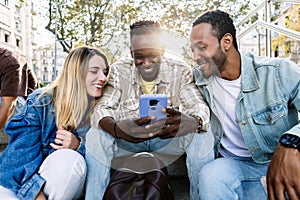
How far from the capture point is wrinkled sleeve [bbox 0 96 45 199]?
4.70ft

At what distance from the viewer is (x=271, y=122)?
1412mm

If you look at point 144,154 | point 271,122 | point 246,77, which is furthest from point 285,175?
point 144,154

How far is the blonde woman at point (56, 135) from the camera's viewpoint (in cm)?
142

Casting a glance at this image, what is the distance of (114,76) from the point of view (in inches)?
62.2

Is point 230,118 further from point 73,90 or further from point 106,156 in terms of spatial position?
point 73,90

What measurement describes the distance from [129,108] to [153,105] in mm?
224

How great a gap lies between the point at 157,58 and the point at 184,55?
0.22m

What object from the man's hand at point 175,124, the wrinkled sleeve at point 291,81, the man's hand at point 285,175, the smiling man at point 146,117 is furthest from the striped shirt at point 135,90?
the man's hand at point 285,175

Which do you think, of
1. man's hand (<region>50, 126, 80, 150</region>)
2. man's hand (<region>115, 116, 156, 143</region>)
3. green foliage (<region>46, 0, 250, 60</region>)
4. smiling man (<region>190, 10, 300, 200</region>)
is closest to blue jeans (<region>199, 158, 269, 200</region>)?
smiling man (<region>190, 10, 300, 200</region>)

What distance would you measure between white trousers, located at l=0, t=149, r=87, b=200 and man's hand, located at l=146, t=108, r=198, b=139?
1.09ft

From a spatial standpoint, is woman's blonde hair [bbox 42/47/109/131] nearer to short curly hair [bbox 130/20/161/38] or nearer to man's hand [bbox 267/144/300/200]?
short curly hair [bbox 130/20/161/38]

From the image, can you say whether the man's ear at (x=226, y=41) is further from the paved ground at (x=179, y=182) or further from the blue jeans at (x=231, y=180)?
the paved ground at (x=179, y=182)

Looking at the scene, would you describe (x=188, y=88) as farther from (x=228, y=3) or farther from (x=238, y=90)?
(x=228, y=3)

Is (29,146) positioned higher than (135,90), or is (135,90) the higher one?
(135,90)
